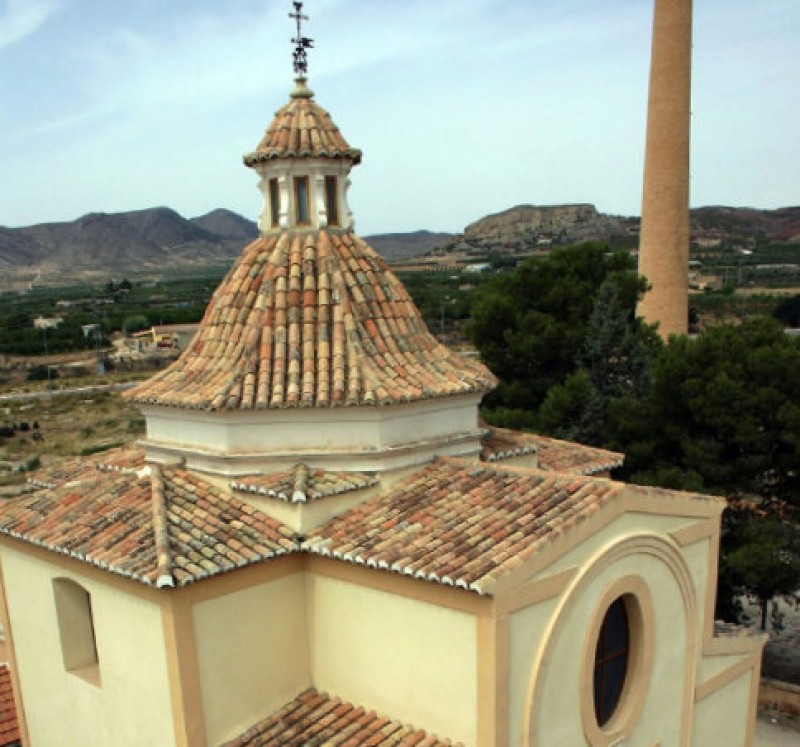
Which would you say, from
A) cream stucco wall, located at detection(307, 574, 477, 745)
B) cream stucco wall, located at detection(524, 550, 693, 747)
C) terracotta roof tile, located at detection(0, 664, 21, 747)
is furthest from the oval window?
→ terracotta roof tile, located at detection(0, 664, 21, 747)

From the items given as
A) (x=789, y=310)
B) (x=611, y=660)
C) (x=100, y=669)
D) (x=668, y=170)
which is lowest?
(x=789, y=310)

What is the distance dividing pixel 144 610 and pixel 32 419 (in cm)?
4732

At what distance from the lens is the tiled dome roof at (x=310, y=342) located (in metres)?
8.14

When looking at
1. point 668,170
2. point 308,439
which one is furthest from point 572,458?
point 668,170

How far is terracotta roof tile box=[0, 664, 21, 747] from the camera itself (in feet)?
33.3

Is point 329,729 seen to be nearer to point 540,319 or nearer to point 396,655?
point 396,655

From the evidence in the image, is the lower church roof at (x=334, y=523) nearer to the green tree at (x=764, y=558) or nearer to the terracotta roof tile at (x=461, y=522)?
the terracotta roof tile at (x=461, y=522)

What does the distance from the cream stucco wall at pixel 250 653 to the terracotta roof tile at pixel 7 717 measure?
4.86 metres

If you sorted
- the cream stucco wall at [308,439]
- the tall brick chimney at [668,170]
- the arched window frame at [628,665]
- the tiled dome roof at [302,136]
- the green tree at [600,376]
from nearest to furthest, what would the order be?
the arched window frame at [628,665] → the cream stucco wall at [308,439] → the tiled dome roof at [302,136] → the green tree at [600,376] → the tall brick chimney at [668,170]

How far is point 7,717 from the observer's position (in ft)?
34.3

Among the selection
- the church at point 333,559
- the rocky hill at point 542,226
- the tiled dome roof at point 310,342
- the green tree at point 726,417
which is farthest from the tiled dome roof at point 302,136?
the rocky hill at point 542,226

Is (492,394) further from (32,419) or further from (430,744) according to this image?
→ (32,419)

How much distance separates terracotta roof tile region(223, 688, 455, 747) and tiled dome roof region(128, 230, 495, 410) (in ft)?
10.2

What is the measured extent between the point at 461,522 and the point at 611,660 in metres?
2.47
